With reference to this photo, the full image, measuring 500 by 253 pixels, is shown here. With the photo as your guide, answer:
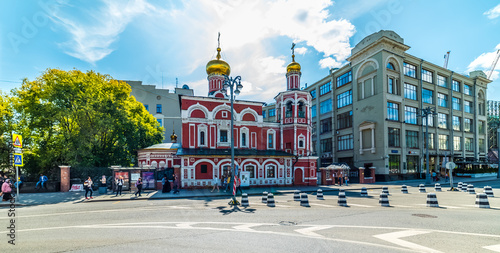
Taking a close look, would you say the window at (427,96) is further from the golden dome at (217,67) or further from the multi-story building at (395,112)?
the golden dome at (217,67)

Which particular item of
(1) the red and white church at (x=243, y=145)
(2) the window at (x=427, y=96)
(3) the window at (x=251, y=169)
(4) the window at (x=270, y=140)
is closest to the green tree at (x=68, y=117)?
(1) the red and white church at (x=243, y=145)

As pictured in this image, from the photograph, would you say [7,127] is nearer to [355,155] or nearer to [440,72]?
[355,155]

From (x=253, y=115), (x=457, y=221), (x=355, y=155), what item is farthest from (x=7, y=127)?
(x=355, y=155)

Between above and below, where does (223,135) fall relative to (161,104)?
below

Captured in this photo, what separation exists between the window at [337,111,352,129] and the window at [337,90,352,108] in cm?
184

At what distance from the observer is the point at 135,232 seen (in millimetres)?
7750

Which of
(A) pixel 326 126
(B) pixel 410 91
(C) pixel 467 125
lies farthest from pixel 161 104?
(C) pixel 467 125

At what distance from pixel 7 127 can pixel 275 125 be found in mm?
29272

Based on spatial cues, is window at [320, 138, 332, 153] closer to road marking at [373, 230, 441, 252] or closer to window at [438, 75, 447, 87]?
window at [438, 75, 447, 87]

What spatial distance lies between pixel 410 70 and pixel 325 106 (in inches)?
626

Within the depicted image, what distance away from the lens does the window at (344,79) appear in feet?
151

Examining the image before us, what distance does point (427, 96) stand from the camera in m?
44.7

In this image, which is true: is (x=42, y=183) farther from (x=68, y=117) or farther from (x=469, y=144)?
(x=469, y=144)

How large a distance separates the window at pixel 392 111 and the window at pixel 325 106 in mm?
11837
